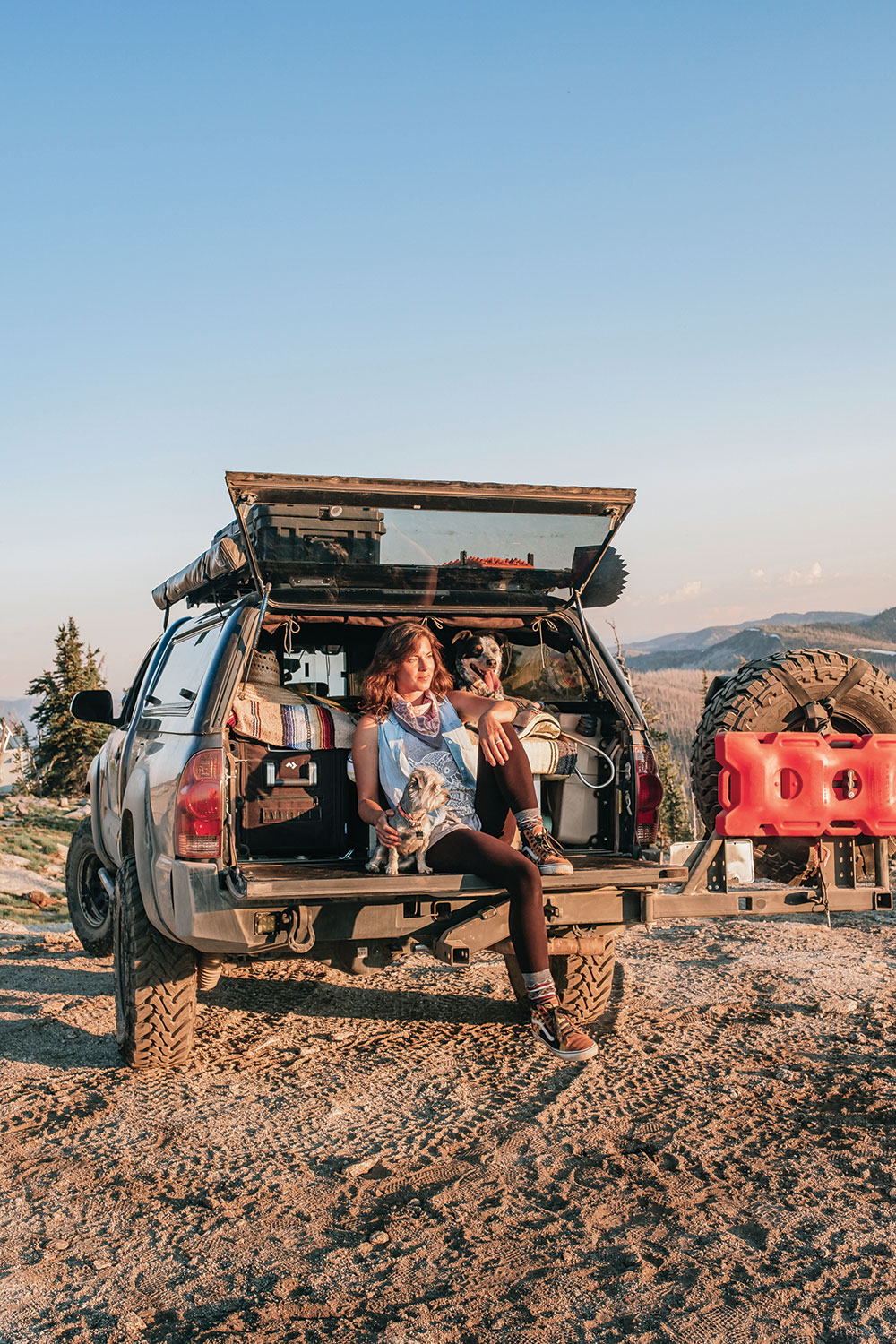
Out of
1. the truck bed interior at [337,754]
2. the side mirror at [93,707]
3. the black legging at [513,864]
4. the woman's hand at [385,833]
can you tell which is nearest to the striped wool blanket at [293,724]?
the truck bed interior at [337,754]

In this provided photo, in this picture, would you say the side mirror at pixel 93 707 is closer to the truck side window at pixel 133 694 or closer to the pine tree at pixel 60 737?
the truck side window at pixel 133 694

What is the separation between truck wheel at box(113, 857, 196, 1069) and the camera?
15.9 ft

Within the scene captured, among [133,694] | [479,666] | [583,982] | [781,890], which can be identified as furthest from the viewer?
[133,694]

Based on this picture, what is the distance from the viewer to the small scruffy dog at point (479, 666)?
19.0ft

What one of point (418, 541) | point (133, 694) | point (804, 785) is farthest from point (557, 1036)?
point (133, 694)

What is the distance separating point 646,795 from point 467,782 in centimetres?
84

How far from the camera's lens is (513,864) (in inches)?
184

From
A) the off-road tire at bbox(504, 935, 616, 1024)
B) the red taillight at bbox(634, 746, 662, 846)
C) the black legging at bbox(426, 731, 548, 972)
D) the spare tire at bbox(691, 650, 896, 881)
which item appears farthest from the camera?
the spare tire at bbox(691, 650, 896, 881)

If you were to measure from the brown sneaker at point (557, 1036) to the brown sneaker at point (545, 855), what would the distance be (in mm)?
553

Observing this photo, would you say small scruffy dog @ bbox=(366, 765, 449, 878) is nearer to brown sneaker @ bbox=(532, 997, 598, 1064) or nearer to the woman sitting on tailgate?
the woman sitting on tailgate

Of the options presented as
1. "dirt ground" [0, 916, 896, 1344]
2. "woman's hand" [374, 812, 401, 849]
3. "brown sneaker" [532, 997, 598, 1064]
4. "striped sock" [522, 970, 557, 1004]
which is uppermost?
"woman's hand" [374, 812, 401, 849]

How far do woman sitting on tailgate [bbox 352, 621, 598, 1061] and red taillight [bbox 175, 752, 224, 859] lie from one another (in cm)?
71

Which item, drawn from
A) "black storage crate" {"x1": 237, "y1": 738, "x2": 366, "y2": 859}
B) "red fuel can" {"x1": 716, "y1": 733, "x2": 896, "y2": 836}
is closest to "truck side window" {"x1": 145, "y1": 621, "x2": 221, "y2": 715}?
"black storage crate" {"x1": 237, "y1": 738, "x2": 366, "y2": 859}

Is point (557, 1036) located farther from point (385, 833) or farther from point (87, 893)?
point (87, 893)
